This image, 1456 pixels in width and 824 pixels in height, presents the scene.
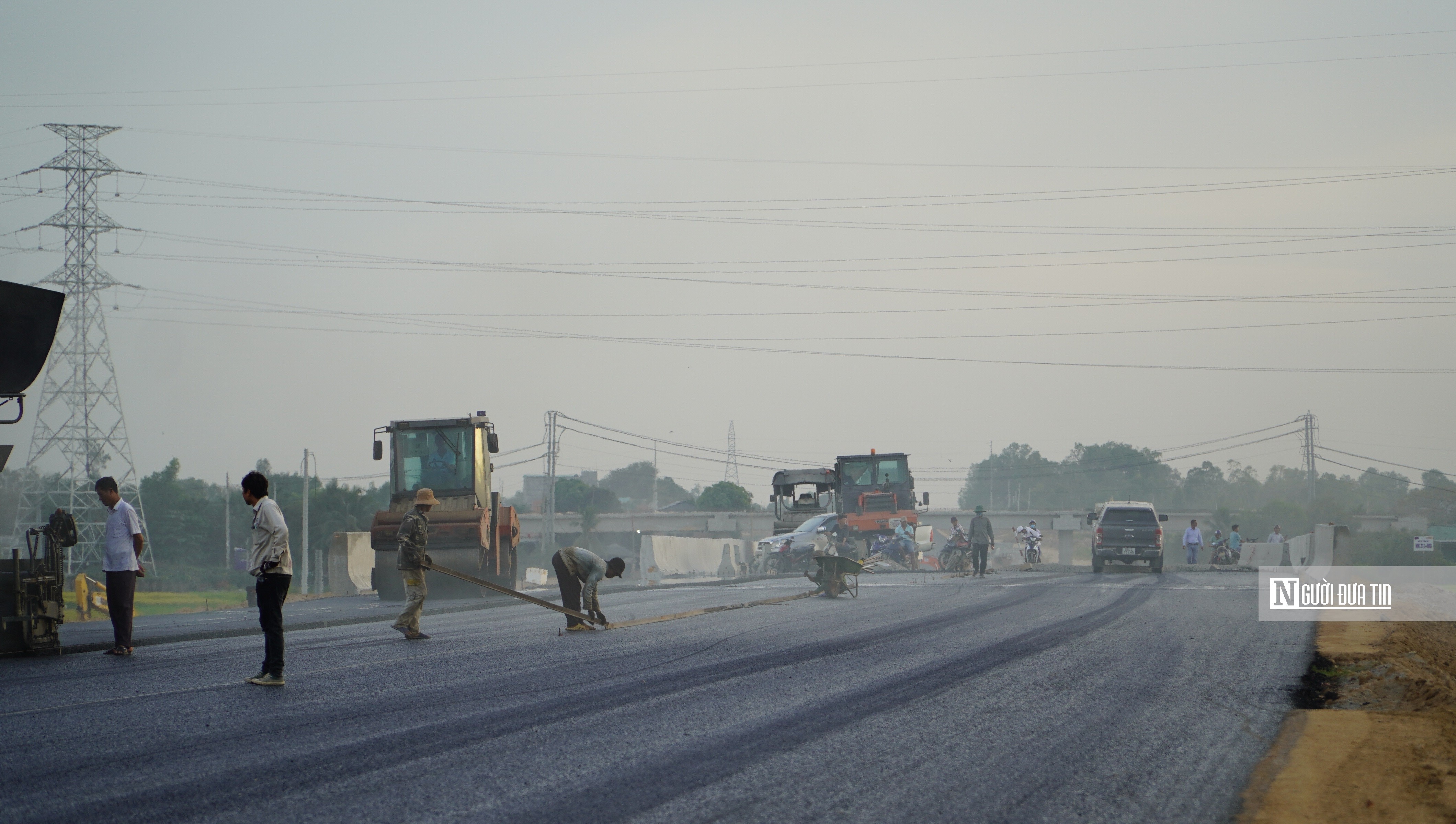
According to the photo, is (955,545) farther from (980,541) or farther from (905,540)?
(980,541)

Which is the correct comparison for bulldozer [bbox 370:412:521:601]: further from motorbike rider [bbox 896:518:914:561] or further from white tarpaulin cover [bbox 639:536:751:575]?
white tarpaulin cover [bbox 639:536:751:575]

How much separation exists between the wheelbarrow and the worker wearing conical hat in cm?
901

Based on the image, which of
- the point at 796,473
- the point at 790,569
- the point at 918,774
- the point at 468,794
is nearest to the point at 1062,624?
the point at 918,774

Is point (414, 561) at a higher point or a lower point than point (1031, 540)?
higher

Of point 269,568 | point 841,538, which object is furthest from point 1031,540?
point 269,568

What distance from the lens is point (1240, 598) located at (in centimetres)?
1978

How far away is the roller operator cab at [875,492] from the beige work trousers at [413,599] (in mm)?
25214

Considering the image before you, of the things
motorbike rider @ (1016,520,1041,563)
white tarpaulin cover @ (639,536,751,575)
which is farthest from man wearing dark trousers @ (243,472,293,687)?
motorbike rider @ (1016,520,1041,563)

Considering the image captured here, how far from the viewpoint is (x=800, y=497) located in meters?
40.4

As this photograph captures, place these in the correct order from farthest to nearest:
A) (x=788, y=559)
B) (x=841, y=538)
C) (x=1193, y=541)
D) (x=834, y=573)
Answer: (x=1193, y=541), (x=788, y=559), (x=841, y=538), (x=834, y=573)

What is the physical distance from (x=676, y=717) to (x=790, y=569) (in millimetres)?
29482

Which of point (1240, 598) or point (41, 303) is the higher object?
point (41, 303)

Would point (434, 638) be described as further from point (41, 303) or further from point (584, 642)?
point (41, 303)

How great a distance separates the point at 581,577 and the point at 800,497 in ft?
84.0
